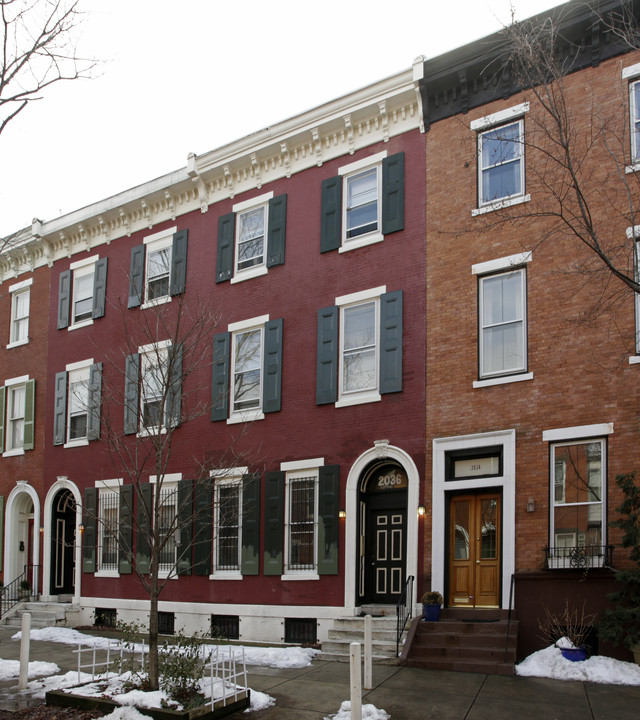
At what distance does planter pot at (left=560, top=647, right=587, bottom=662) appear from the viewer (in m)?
12.6

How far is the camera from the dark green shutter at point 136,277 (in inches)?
861

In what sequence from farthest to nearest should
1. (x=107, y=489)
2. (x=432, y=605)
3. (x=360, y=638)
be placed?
(x=107, y=489) < (x=360, y=638) < (x=432, y=605)

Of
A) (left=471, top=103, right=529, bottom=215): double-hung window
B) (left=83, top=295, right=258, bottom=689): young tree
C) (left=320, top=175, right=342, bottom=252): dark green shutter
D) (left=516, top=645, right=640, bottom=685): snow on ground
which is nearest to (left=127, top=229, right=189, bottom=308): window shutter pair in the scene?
(left=83, top=295, right=258, bottom=689): young tree

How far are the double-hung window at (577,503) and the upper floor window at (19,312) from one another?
57.8 ft

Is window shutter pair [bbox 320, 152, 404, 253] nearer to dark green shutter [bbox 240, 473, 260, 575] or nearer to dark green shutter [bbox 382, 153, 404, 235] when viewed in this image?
dark green shutter [bbox 382, 153, 404, 235]

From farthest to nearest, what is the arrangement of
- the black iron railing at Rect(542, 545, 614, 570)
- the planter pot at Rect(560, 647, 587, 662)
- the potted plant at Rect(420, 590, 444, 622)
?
the potted plant at Rect(420, 590, 444, 622), the black iron railing at Rect(542, 545, 614, 570), the planter pot at Rect(560, 647, 587, 662)

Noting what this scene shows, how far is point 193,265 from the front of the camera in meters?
21.0

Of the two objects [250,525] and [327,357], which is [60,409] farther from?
[327,357]

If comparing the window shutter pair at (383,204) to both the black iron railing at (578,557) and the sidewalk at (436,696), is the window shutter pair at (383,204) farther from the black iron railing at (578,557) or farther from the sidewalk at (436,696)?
the sidewalk at (436,696)

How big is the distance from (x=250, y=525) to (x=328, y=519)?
7.38 feet

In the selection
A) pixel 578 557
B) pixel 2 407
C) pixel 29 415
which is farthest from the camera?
pixel 2 407

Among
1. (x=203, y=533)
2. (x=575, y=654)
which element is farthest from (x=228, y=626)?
(x=575, y=654)

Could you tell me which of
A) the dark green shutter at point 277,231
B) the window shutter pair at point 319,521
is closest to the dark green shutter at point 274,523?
the window shutter pair at point 319,521

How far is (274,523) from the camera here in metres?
18.0
